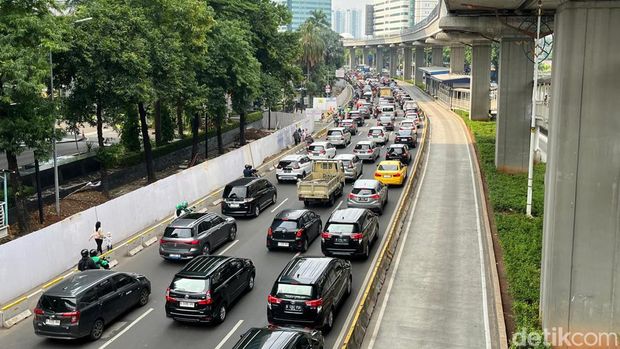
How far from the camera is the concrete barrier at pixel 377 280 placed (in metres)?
15.0

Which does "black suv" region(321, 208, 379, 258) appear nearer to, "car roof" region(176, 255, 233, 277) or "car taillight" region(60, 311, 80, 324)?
"car roof" region(176, 255, 233, 277)

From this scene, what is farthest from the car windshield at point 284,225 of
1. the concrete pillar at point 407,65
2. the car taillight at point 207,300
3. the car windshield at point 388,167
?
the concrete pillar at point 407,65

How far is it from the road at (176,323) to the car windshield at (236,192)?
4.28 metres

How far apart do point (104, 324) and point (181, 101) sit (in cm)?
2628

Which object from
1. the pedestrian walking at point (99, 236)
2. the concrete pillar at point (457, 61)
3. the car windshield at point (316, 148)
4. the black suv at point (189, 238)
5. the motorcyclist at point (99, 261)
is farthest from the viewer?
the concrete pillar at point (457, 61)

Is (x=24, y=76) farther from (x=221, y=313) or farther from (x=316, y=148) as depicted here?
(x=316, y=148)

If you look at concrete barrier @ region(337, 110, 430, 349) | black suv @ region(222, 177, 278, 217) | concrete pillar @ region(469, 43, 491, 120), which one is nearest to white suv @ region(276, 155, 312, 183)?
concrete barrier @ region(337, 110, 430, 349)

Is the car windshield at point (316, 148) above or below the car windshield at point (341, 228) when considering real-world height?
above

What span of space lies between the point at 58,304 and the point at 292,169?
21.4m

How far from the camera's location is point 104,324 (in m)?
16.8

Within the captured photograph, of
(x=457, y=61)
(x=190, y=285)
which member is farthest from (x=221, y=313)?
(x=457, y=61)

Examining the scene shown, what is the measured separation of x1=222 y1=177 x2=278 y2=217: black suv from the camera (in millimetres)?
28266

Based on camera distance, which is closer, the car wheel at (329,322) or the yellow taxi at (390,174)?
the car wheel at (329,322)

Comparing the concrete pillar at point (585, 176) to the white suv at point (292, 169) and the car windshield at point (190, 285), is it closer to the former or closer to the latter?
the car windshield at point (190, 285)
